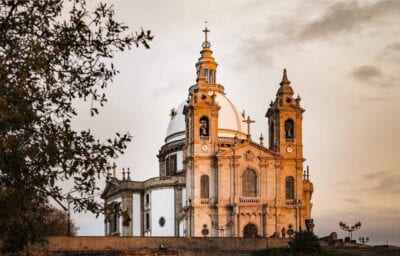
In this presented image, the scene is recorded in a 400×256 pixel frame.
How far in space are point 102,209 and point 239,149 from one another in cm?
5186

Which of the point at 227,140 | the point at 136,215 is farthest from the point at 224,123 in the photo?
the point at 136,215

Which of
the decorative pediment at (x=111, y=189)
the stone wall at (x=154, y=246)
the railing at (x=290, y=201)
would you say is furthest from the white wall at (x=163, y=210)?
the stone wall at (x=154, y=246)

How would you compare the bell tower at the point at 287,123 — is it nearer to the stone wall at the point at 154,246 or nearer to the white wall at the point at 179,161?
the white wall at the point at 179,161

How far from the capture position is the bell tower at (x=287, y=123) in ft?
240

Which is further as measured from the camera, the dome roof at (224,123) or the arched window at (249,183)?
the dome roof at (224,123)

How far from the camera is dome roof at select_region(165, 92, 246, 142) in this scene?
8100cm

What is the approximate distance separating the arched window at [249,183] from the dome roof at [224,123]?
929 centimetres

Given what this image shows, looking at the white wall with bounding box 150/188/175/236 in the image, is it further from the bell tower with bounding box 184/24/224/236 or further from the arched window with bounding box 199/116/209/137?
the arched window with bounding box 199/116/209/137

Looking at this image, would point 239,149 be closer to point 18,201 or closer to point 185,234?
point 185,234

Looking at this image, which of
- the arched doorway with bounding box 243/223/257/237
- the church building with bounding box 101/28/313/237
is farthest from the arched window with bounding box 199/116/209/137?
the arched doorway with bounding box 243/223/257/237

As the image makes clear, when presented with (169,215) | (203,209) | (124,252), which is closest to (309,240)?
(124,252)

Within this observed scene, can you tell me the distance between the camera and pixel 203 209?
69.6 metres

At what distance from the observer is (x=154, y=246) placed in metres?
48.3

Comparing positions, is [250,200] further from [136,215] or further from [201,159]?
[136,215]
